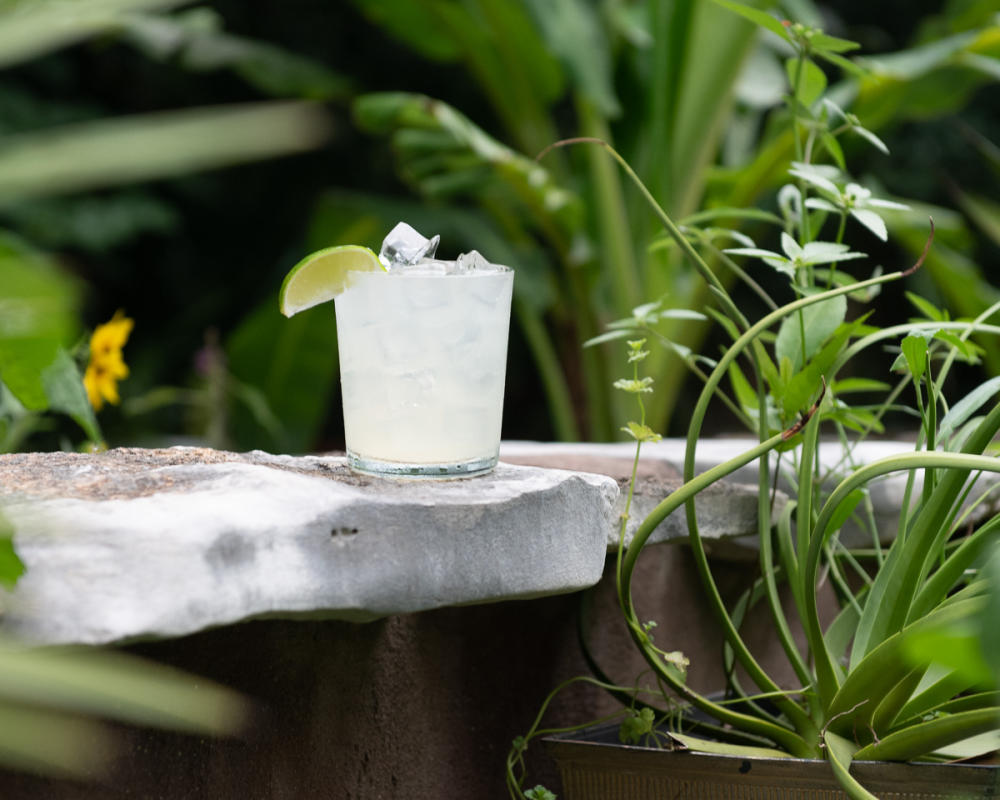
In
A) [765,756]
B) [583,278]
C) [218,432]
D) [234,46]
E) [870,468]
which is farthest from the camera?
[234,46]

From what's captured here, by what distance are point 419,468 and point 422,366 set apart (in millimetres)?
58

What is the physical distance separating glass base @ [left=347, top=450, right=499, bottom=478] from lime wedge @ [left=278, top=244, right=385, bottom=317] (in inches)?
3.7

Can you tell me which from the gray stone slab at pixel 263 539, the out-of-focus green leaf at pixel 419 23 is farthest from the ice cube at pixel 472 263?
the out-of-focus green leaf at pixel 419 23

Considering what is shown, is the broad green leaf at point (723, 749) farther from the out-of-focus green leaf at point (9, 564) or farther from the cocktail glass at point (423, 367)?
the out-of-focus green leaf at point (9, 564)

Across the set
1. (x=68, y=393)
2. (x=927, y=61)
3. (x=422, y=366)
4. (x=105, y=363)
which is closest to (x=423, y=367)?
(x=422, y=366)

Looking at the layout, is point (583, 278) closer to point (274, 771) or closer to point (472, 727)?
point (472, 727)

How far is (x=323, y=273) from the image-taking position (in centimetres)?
60

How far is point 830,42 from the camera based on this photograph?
0.70 metres

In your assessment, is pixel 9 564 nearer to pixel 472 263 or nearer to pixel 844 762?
pixel 472 263

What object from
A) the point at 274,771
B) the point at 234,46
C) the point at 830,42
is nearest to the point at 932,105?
the point at 234,46

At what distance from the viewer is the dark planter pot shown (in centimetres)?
58

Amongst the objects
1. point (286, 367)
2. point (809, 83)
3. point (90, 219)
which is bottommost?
point (286, 367)

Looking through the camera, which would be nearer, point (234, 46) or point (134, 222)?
point (234, 46)

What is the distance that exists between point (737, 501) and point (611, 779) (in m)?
0.23
